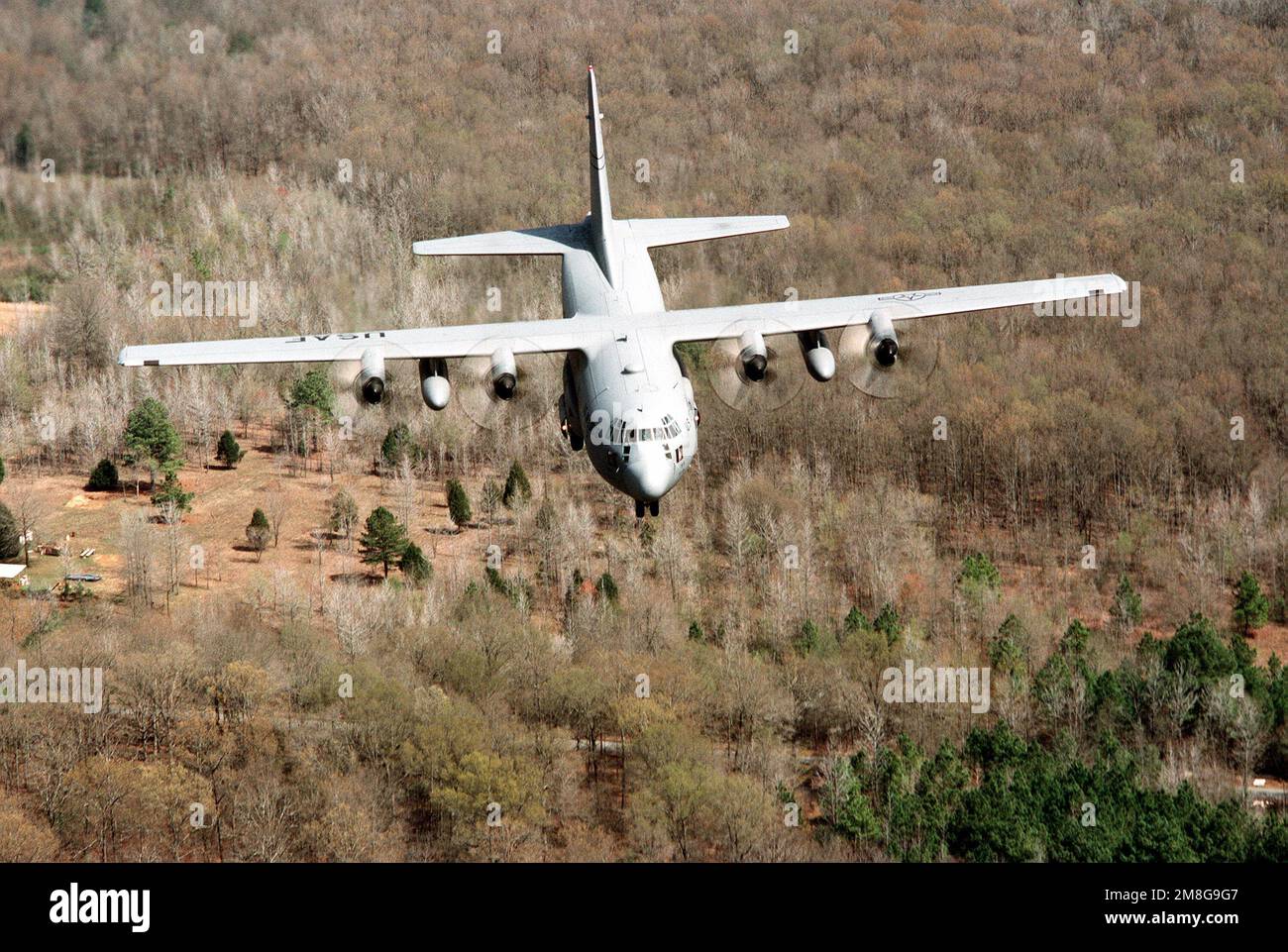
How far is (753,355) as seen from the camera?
4650cm

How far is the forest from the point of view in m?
66.8

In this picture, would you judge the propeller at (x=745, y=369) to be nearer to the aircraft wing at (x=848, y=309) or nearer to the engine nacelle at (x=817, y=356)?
the aircraft wing at (x=848, y=309)

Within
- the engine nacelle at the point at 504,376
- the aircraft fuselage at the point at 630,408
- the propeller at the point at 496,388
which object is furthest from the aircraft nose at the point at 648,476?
the engine nacelle at the point at 504,376

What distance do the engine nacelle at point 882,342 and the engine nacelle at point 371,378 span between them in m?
14.5

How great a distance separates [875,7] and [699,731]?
9015 cm

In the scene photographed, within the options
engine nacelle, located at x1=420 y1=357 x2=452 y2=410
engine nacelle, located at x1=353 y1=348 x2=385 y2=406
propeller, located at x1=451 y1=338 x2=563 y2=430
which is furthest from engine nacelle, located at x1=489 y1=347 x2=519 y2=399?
engine nacelle, located at x1=353 y1=348 x2=385 y2=406

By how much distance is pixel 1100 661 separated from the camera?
73.8 metres

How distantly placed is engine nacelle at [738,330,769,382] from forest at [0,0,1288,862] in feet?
39.1

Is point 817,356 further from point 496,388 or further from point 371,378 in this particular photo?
point 371,378

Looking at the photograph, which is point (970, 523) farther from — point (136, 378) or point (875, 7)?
point (875, 7)

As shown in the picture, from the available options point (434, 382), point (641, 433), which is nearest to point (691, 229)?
point (434, 382)

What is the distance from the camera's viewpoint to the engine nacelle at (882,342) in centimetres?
4712


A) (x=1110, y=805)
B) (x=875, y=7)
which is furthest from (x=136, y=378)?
(x=875, y=7)

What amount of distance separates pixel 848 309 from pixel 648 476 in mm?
10639
